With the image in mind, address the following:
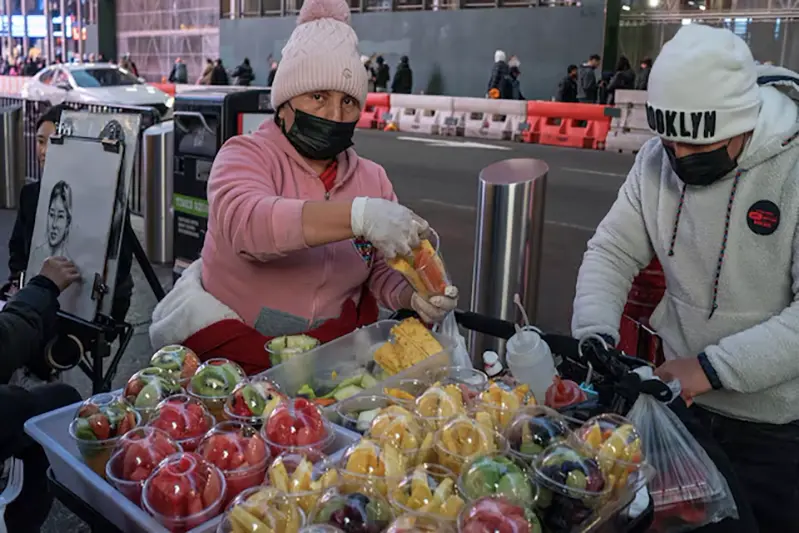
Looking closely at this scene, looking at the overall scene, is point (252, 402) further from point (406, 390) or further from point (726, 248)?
point (726, 248)

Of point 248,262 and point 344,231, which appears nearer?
point 344,231

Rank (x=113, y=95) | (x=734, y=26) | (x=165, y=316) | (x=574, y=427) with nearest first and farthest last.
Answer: (x=574, y=427) → (x=165, y=316) → (x=113, y=95) → (x=734, y=26)

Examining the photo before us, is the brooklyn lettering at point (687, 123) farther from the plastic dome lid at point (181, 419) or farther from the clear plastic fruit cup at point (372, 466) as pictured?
the plastic dome lid at point (181, 419)

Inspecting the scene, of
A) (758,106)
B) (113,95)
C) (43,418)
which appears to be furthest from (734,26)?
(43,418)

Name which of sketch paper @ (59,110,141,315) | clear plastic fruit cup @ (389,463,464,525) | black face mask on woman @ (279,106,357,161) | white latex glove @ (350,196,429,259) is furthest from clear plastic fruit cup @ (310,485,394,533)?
sketch paper @ (59,110,141,315)

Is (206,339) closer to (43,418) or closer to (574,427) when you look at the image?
(43,418)

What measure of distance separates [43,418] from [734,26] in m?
25.2

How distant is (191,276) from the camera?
8.95 ft

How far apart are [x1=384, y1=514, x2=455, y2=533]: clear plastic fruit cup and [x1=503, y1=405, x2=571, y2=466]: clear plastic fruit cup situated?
30cm

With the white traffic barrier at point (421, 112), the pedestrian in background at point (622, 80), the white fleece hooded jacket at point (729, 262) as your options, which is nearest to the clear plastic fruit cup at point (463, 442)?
the white fleece hooded jacket at point (729, 262)

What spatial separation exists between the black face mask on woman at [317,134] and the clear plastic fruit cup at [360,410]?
939 millimetres

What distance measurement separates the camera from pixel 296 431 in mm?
1683

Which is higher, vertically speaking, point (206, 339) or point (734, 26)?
point (734, 26)

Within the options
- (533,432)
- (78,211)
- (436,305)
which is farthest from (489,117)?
(533,432)
